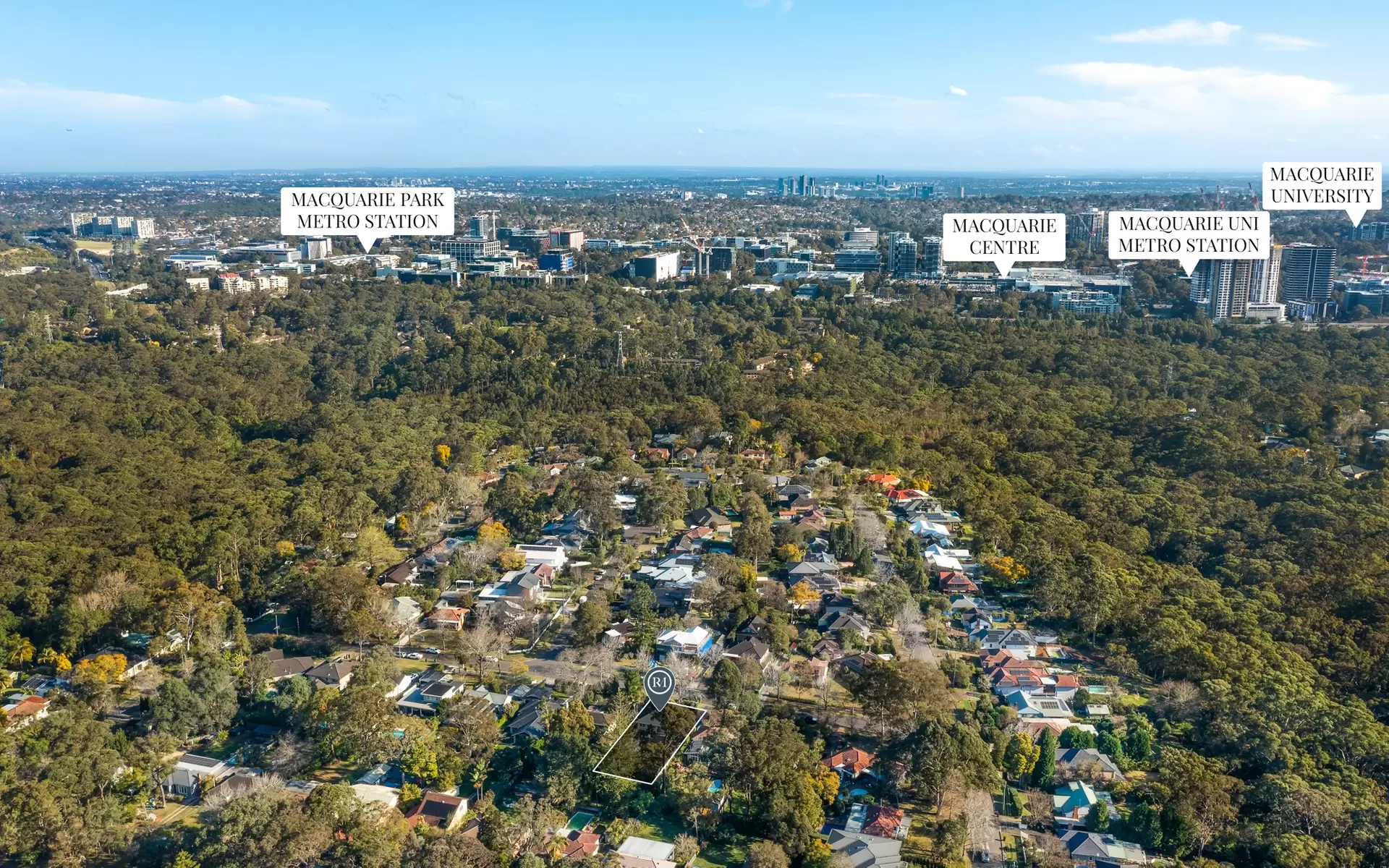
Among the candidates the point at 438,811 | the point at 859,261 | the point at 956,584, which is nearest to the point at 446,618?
the point at 438,811

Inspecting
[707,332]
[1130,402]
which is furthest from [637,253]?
[1130,402]

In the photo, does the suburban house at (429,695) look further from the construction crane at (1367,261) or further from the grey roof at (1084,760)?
the construction crane at (1367,261)

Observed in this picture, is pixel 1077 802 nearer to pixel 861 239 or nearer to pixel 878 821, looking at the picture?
pixel 878 821

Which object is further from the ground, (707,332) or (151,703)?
(707,332)

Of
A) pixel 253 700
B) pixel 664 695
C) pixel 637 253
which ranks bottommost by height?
pixel 253 700

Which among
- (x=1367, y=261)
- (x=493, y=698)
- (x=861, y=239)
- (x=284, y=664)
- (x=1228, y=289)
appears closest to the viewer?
(x=493, y=698)

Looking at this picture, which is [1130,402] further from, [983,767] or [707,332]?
[983,767]
